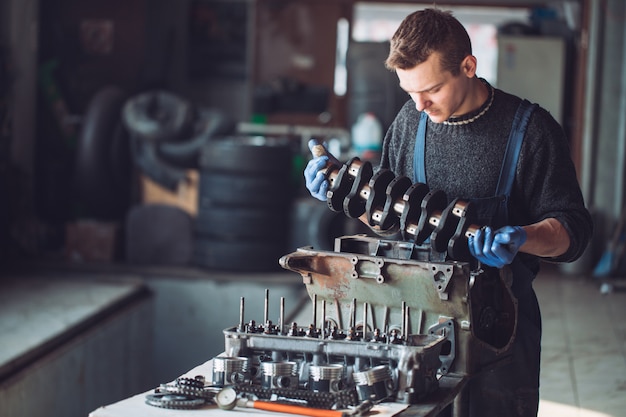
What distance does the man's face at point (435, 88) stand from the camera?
1996 millimetres

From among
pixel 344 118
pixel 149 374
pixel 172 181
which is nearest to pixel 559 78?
pixel 344 118

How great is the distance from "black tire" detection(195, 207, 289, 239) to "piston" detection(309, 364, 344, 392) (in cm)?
391

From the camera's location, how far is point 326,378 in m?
1.80

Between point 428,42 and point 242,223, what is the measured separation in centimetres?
381

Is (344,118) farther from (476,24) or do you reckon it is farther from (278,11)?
(476,24)

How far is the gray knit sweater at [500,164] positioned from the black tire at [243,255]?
11.6ft

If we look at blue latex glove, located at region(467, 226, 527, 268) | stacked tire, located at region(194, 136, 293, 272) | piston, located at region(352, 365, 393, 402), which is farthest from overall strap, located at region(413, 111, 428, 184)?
stacked tire, located at region(194, 136, 293, 272)

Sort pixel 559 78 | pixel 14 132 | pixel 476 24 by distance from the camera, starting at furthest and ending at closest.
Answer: pixel 476 24 → pixel 559 78 → pixel 14 132

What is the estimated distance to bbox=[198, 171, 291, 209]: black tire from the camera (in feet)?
18.6

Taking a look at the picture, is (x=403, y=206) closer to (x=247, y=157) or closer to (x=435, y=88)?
(x=435, y=88)

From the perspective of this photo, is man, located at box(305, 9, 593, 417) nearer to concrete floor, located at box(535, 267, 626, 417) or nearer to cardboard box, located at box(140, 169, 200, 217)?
concrete floor, located at box(535, 267, 626, 417)

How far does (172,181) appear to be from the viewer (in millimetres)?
6094

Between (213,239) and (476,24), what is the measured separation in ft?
22.7

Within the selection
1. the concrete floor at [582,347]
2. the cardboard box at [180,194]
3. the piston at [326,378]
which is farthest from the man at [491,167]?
the cardboard box at [180,194]
